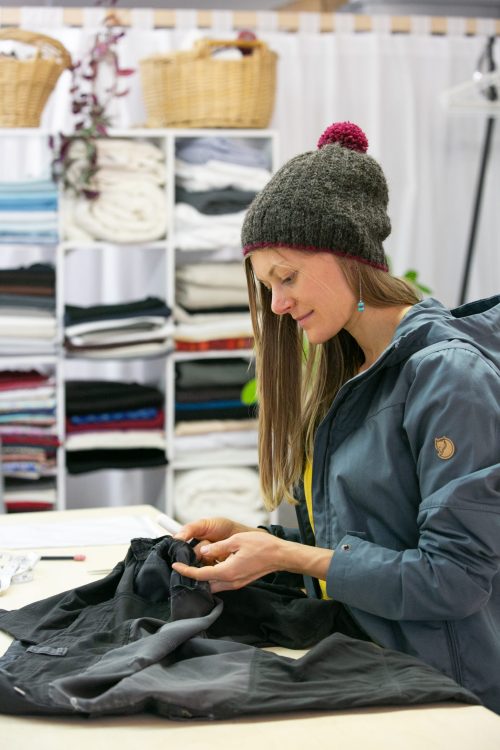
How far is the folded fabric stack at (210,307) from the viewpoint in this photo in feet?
12.6

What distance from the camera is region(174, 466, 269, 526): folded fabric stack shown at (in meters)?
3.88

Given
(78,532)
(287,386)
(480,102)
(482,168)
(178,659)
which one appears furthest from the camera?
(482,168)

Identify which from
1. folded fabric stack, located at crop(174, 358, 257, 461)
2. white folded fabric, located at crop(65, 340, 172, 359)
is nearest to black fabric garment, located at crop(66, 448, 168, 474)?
folded fabric stack, located at crop(174, 358, 257, 461)

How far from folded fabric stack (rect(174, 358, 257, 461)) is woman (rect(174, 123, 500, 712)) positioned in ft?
6.69

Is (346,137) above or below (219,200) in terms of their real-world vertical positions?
above

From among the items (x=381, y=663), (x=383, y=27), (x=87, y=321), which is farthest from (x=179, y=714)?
(x=383, y=27)

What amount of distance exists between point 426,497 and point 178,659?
42 centimetres

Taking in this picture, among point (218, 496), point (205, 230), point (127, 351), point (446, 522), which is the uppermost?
point (446, 522)

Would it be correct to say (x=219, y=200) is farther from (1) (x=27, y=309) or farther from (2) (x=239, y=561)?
(2) (x=239, y=561)

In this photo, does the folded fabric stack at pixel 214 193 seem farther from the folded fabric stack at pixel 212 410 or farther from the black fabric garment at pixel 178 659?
the black fabric garment at pixel 178 659

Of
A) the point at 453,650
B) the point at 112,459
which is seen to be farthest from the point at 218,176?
the point at 453,650

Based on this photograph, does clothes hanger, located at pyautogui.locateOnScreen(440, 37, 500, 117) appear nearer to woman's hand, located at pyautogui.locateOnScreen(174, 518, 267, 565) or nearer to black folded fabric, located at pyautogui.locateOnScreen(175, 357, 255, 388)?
black folded fabric, located at pyautogui.locateOnScreen(175, 357, 255, 388)

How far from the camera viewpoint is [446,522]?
4.56 ft

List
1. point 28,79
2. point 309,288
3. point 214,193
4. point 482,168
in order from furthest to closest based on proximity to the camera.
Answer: point 482,168 → point 214,193 → point 28,79 → point 309,288
